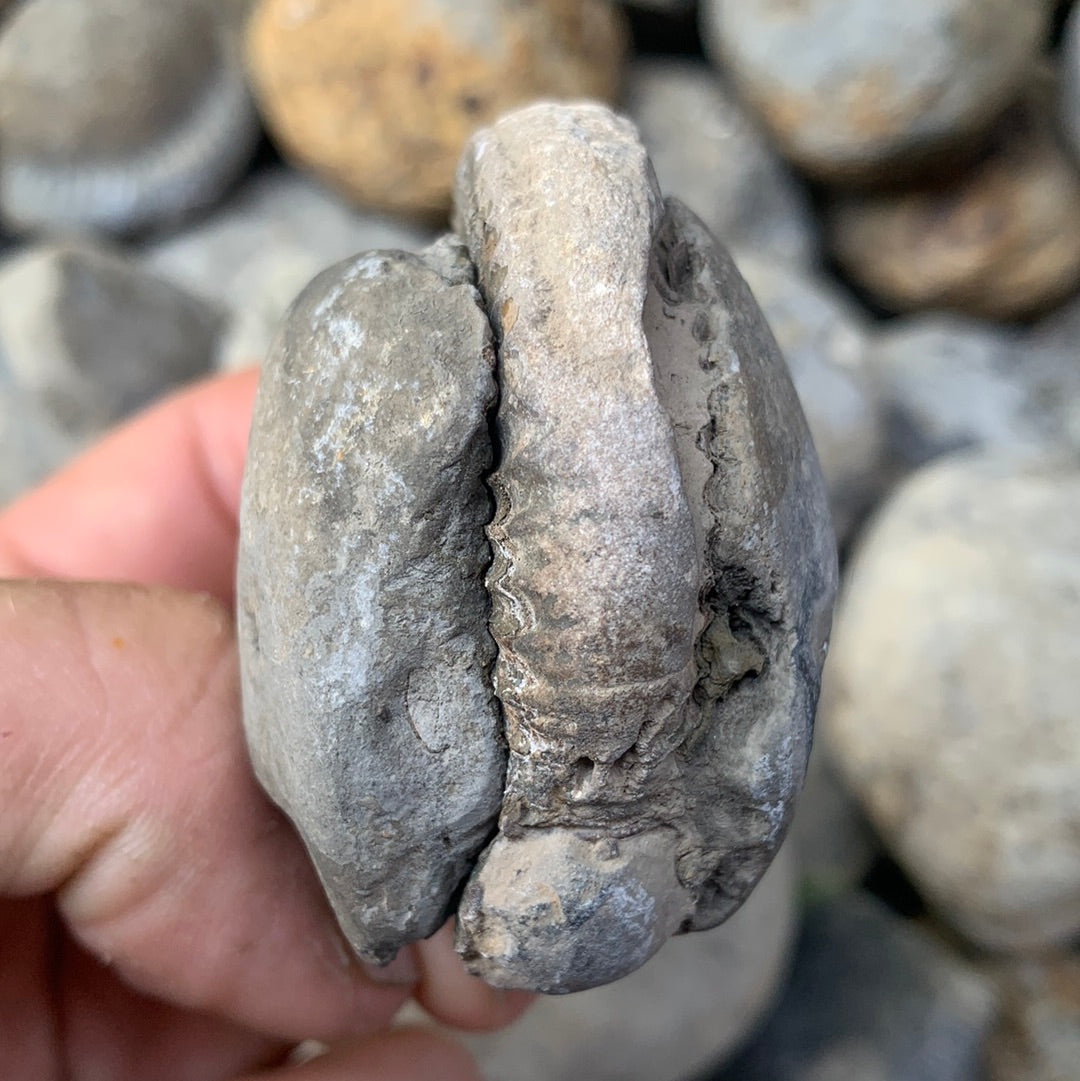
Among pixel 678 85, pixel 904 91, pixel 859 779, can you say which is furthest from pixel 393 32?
pixel 859 779

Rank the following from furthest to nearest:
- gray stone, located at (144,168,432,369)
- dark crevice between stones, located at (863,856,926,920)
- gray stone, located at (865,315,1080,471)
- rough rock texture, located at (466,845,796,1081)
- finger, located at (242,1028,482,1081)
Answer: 1. gray stone, located at (144,168,432,369)
2. gray stone, located at (865,315,1080,471)
3. dark crevice between stones, located at (863,856,926,920)
4. rough rock texture, located at (466,845,796,1081)
5. finger, located at (242,1028,482,1081)

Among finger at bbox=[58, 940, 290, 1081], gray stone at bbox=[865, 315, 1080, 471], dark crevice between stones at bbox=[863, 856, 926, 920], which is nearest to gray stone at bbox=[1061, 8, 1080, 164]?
gray stone at bbox=[865, 315, 1080, 471]

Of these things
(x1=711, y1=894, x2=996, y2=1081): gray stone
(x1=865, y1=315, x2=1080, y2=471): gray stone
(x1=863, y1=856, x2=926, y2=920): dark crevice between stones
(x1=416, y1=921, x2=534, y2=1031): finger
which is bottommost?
(x1=863, y1=856, x2=926, y2=920): dark crevice between stones

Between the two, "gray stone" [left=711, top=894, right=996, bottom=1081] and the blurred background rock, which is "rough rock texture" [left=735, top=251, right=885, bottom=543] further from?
"gray stone" [left=711, top=894, right=996, bottom=1081]

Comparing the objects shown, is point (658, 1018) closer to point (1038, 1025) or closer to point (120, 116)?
point (1038, 1025)

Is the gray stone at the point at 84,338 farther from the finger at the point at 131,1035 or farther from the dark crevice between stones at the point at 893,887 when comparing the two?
the dark crevice between stones at the point at 893,887

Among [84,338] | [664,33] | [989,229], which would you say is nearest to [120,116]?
[84,338]

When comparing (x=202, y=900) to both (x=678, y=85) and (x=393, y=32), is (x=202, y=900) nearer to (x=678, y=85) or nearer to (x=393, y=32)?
(x=393, y=32)
